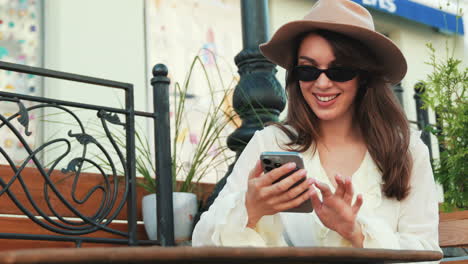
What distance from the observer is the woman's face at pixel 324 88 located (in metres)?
2.28

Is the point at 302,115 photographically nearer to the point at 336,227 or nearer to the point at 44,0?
the point at 336,227

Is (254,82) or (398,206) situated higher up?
(254,82)

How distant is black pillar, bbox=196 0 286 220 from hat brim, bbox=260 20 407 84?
114cm

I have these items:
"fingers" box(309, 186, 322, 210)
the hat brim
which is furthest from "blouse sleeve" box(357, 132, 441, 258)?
the hat brim

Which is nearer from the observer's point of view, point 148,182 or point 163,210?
point 163,210

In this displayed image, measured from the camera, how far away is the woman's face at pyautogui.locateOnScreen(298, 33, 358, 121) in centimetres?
228

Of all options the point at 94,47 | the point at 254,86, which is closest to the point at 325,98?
the point at 254,86

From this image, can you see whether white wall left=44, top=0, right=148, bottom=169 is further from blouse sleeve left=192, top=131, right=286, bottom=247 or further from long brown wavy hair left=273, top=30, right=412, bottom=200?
blouse sleeve left=192, top=131, right=286, bottom=247

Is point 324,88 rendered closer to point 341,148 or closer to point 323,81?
point 323,81

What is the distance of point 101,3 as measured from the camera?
6652mm

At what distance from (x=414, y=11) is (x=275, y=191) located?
791cm

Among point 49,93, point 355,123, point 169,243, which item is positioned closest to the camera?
point 355,123

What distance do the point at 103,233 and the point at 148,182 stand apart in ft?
1.22

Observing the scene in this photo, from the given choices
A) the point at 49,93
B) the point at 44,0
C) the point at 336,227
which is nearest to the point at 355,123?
the point at 336,227
